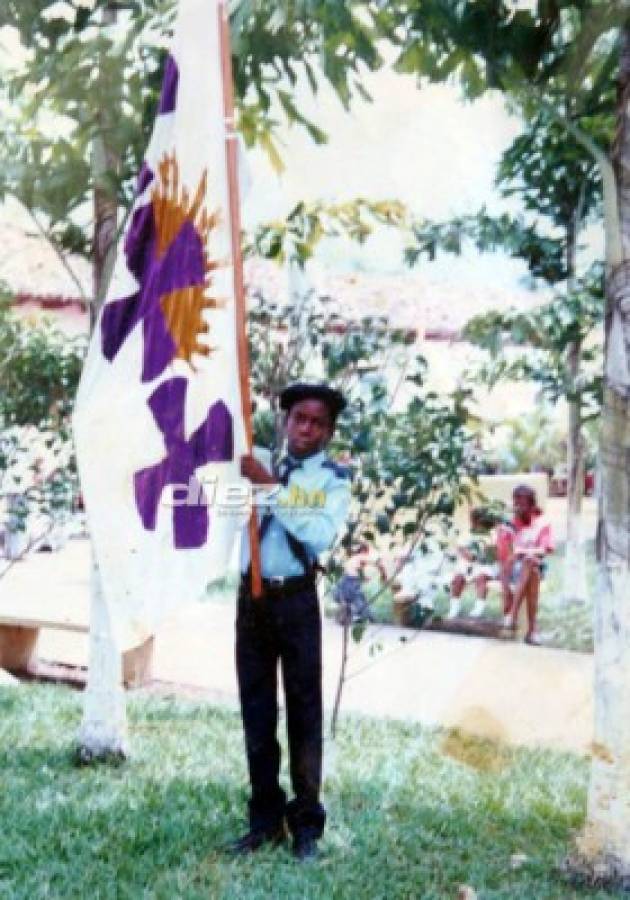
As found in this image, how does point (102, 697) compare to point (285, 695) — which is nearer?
point (285, 695)

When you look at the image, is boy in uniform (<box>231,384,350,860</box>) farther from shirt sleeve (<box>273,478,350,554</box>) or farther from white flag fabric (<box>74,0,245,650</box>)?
white flag fabric (<box>74,0,245,650</box>)

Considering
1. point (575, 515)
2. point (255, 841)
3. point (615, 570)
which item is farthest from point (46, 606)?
point (615, 570)

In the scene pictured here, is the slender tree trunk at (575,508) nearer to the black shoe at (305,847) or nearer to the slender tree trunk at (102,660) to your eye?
the slender tree trunk at (102,660)

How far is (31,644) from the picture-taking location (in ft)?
18.2

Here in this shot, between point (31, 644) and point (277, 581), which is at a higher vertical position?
point (277, 581)

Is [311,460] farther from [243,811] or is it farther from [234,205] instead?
[243,811]

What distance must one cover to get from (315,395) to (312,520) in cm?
35

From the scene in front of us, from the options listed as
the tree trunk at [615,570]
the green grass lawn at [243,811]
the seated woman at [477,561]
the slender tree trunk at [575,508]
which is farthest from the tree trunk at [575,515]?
the tree trunk at [615,570]

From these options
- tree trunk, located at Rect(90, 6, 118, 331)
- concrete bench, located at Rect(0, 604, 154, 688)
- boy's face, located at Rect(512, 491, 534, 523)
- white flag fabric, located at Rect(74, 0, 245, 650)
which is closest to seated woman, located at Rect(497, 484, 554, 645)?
boy's face, located at Rect(512, 491, 534, 523)

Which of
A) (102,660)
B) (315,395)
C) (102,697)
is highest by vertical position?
(315,395)

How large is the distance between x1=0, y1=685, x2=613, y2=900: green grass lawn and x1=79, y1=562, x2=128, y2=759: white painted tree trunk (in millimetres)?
97

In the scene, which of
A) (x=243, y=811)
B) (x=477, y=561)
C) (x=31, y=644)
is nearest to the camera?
(x=243, y=811)

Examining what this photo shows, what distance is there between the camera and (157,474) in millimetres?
2848

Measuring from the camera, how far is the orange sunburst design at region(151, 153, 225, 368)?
2.86 meters
